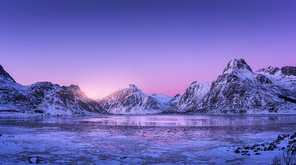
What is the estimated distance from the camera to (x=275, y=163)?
1587 centimetres

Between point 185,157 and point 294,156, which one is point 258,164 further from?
point 185,157

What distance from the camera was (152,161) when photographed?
1880cm

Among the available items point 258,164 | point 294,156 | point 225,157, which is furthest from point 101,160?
point 294,156

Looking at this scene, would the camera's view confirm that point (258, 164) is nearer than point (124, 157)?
Yes

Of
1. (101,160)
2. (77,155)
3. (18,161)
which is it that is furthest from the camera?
(77,155)

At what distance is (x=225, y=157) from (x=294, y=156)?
214 inches

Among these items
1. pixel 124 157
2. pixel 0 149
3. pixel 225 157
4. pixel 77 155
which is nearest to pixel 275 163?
pixel 225 157

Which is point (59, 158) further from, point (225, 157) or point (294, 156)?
point (294, 156)

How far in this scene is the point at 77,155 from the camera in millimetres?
20984

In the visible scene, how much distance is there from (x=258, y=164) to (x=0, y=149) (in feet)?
75.7

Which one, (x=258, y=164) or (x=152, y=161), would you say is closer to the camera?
(x=258, y=164)

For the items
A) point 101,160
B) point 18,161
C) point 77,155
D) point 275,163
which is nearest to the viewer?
point 275,163

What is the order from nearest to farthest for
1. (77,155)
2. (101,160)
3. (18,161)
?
(18,161) < (101,160) < (77,155)

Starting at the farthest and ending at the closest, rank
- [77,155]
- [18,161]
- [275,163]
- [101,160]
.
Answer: [77,155] → [101,160] → [18,161] → [275,163]
